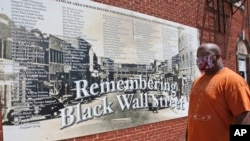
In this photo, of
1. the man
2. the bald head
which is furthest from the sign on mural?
the bald head

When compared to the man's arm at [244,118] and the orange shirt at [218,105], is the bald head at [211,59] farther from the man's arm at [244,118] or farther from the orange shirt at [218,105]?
the man's arm at [244,118]

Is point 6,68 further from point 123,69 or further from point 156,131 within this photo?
point 156,131

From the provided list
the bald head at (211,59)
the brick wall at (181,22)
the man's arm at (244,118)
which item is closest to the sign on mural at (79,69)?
the brick wall at (181,22)

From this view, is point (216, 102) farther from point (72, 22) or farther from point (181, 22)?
point (181, 22)

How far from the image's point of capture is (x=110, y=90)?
621 centimetres

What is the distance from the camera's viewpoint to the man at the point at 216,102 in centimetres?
375

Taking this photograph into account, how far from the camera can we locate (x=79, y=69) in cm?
561

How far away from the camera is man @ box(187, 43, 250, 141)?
3750 millimetres

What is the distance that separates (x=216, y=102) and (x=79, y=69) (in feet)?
7.72

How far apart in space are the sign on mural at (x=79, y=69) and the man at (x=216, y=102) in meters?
1.92

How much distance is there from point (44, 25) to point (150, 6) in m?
2.94

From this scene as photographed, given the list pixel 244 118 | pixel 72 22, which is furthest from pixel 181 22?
pixel 244 118

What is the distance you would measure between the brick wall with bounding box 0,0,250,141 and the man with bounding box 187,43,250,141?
2.05 m

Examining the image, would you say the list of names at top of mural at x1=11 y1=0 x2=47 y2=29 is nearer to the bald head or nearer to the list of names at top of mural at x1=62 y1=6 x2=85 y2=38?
the list of names at top of mural at x1=62 y1=6 x2=85 y2=38
